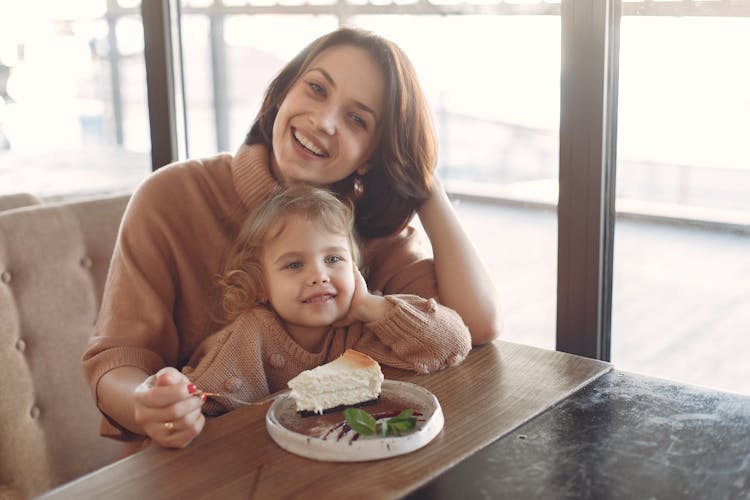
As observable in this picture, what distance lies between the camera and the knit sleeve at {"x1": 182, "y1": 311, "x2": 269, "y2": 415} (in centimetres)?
140

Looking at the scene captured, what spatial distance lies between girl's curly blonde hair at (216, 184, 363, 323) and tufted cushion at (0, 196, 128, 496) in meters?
0.50

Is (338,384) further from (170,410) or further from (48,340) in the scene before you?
(48,340)

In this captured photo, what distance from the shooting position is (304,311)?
1517 mm

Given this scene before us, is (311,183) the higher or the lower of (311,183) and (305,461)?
the higher

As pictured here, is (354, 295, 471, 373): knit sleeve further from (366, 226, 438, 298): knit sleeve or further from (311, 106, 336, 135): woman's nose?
(311, 106, 336, 135): woman's nose

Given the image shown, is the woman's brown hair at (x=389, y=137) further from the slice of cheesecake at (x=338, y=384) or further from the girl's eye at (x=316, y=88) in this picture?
the slice of cheesecake at (x=338, y=384)

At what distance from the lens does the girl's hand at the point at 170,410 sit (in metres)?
1.18

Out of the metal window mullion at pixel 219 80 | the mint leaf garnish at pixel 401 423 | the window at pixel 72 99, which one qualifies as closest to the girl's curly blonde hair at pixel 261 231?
the mint leaf garnish at pixel 401 423

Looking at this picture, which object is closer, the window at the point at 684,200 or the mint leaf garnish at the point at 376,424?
the mint leaf garnish at the point at 376,424

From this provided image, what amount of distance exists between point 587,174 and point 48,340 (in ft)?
3.87

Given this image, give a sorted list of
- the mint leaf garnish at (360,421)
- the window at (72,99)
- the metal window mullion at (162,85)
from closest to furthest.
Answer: the mint leaf garnish at (360,421), the metal window mullion at (162,85), the window at (72,99)

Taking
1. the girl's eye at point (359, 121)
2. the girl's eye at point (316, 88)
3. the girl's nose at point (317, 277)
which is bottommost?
the girl's nose at point (317, 277)

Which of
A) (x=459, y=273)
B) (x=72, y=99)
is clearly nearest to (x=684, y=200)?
(x=459, y=273)

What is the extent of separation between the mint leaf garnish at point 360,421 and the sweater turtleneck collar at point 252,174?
0.63 metres
